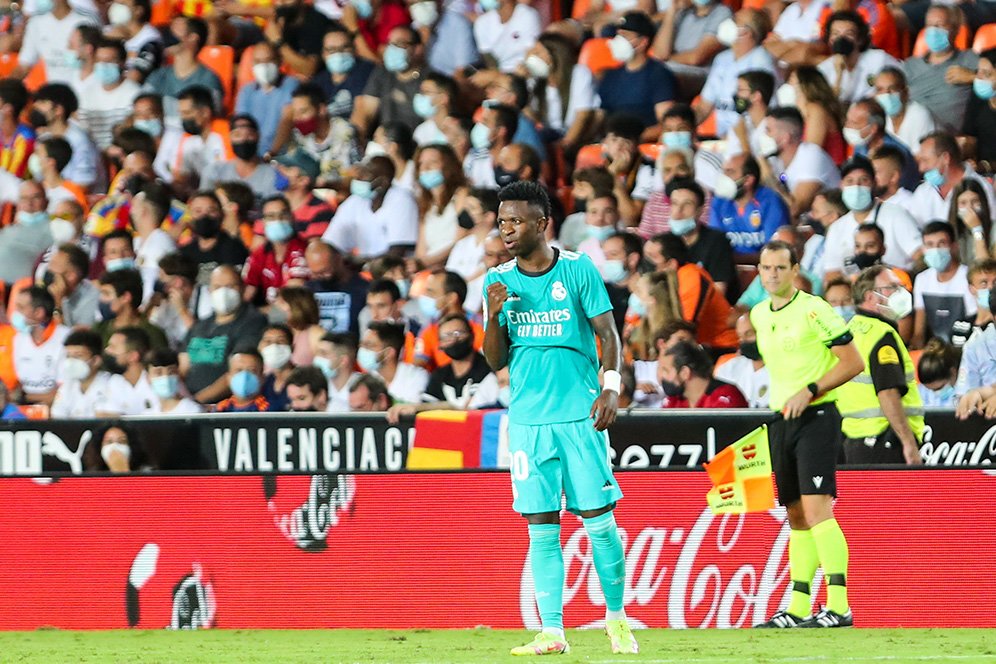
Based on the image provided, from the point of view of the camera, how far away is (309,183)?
15.4 m

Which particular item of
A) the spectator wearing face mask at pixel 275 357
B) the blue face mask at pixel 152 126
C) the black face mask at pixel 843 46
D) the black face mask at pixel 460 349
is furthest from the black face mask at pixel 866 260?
the blue face mask at pixel 152 126

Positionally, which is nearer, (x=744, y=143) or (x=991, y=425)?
(x=991, y=425)

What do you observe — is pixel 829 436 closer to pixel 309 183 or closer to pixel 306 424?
pixel 306 424

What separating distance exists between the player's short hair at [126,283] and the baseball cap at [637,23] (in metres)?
4.30

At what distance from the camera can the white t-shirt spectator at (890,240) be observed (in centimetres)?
1244

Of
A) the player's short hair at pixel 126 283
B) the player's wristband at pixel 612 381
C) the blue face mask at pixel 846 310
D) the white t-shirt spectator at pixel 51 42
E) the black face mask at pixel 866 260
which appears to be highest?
the white t-shirt spectator at pixel 51 42

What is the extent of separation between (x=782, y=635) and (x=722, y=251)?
13.8 feet

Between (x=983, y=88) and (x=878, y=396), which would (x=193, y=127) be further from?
(x=878, y=396)

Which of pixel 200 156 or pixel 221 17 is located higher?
pixel 221 17

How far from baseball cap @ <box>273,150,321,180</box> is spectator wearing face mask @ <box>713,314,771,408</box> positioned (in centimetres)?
483

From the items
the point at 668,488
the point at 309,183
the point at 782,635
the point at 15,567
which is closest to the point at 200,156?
the point at 309,183

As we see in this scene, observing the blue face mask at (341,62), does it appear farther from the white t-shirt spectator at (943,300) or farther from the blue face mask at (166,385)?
the white t-shirt spectator at (943,300)

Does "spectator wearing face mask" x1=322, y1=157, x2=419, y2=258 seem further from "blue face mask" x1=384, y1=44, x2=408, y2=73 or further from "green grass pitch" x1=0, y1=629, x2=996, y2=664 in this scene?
"green grass pitch" x1=0, y1=629, x2=996, y2=664

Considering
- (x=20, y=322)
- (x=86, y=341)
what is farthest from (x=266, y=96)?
(x=86, y=341)
